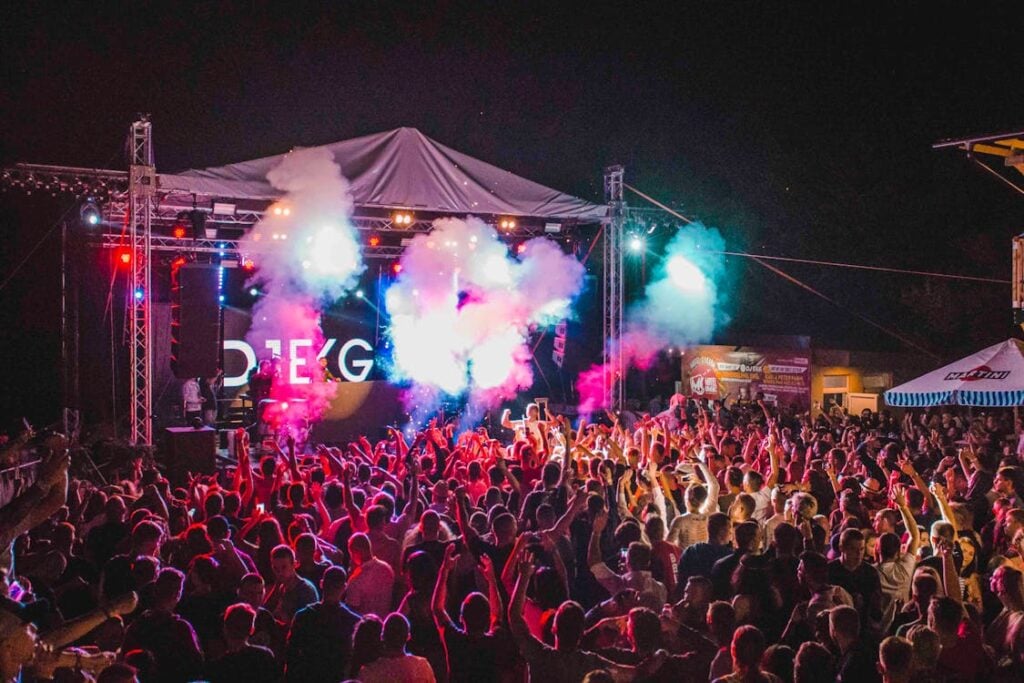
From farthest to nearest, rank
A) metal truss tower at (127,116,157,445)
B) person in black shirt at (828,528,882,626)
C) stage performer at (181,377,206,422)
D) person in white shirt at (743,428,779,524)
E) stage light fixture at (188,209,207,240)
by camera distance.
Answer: stage performer at (181,377,206,422) → stage light fixture at (188,209,207,240) → metal truss tower at (127,116,157,445) → person in white shirt at (743,428,779,524) → person in black shirt at (828,528,882,626)

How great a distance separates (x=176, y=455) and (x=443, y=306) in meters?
7.72

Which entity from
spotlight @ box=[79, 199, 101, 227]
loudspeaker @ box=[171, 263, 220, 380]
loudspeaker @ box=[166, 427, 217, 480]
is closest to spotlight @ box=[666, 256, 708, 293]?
loudspeaker @ box=[171, 263, 220, 380]

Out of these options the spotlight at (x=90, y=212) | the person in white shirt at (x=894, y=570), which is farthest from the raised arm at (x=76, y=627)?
the spotlight at (x=90, y=212)

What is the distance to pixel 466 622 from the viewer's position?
11.8ft

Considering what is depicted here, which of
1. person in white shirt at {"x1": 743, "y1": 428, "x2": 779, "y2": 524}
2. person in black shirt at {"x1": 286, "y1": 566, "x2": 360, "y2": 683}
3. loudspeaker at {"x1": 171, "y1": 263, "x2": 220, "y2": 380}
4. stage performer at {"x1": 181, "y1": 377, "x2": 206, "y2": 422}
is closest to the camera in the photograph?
person in black shirt at {"x1": 286, "y1": 566, "x2": 360, "y2": 683}

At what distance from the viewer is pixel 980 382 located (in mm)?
10484

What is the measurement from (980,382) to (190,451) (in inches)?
368

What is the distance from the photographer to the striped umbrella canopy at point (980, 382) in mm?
10219

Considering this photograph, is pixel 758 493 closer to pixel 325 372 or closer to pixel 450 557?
pixel 450 557

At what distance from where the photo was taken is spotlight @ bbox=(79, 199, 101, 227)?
11977 millimetres

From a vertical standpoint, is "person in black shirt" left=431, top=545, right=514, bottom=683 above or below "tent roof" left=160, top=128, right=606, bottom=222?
below

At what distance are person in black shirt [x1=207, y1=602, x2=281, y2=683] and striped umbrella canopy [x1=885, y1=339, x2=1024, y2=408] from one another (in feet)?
30.9

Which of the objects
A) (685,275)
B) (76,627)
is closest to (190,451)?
(76,627)

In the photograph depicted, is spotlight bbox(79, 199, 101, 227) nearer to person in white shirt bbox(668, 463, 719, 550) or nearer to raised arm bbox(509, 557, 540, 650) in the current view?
person in white shirt bbox(668, 463, 719, 550)
